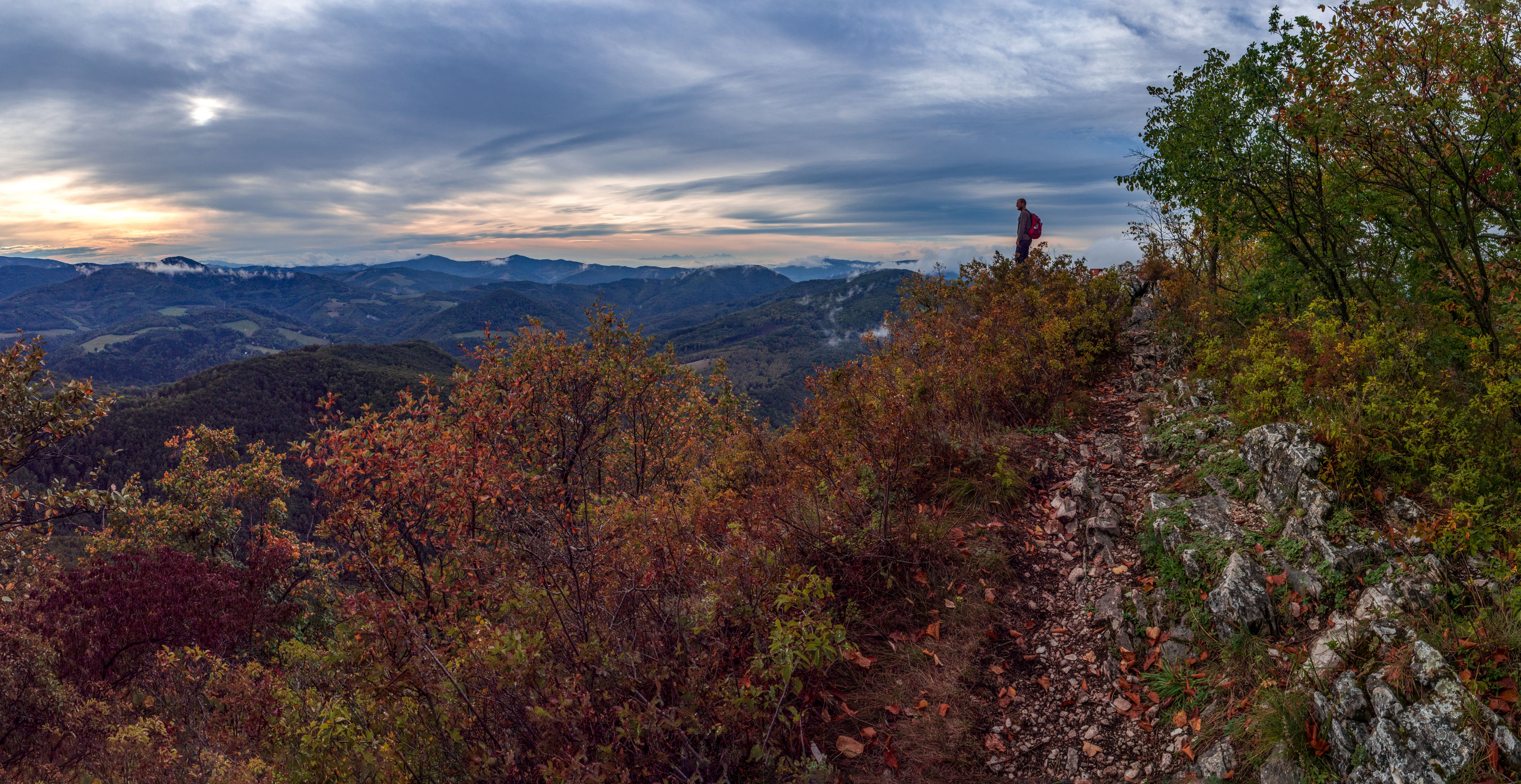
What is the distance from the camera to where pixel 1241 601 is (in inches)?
204

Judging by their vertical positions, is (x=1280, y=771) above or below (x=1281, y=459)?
below

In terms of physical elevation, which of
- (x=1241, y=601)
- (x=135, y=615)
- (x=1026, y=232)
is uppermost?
(x=1026, y=232)

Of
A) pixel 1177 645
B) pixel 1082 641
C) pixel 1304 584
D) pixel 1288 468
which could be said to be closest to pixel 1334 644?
pixel 1304 584

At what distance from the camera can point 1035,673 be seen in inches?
231

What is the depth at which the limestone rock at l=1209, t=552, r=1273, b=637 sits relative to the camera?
16.7ft

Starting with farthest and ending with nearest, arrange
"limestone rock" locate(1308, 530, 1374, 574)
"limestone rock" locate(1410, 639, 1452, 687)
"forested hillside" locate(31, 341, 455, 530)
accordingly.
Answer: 1. "forested hillside" locate(31, 341, 455, 530)
2. "limestone rock" locate(1308, 530, 1374, 574)
3. "limestone rock" locate(1410, 639, 1452, 687)

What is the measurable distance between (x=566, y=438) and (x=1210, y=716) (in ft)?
42.8

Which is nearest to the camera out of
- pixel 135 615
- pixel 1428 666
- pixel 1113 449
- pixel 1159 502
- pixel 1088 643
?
pixel 1428 666

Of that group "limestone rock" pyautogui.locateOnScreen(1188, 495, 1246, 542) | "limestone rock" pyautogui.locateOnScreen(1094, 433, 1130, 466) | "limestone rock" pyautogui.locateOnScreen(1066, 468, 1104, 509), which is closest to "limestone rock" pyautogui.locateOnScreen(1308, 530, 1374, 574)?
"limestone rock" pyautogui.locateOnScreen(1188, 495, 1246, 542)

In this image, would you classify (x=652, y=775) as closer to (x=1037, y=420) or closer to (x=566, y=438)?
(x=1037, y=420)

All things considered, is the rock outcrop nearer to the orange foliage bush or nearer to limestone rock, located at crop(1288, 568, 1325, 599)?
limestone rock, located at crop(1288, 568, 1325, 599)

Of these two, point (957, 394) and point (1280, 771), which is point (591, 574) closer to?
point (1280, 771)

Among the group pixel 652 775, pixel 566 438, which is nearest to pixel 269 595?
pixel 566 438

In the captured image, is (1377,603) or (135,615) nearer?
(1377,603)
